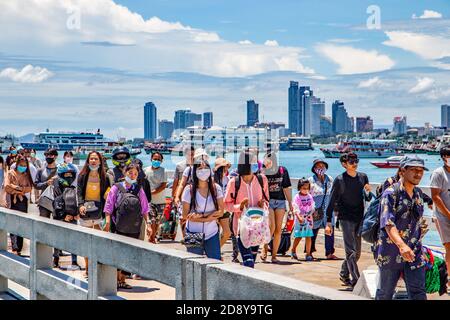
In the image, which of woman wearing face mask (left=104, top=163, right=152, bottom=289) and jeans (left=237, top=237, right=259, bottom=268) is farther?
jeans (left=237, top=237, right=259, bottom=268)

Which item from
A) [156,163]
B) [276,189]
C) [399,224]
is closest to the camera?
[399,224]

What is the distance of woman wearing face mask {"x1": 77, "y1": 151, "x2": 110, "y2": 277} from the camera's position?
1039cm

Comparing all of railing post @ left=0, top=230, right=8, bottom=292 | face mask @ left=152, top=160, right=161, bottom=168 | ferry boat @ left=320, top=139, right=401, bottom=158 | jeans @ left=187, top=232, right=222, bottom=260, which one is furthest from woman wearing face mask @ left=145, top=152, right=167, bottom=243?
ferry boat @ left=320, top=139, right=401, bottom=158

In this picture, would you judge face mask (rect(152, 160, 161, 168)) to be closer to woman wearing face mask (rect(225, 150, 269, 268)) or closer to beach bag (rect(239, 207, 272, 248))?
woman wearing face mask (rect(225, 150, 269, 268))

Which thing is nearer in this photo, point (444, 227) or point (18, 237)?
point (444, 227)

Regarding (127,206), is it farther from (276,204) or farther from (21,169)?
(21,169)

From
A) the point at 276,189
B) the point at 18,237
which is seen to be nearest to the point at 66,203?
the point at 18,237

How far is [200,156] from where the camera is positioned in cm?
948

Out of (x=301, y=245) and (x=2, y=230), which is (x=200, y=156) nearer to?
(x=2, y=230)

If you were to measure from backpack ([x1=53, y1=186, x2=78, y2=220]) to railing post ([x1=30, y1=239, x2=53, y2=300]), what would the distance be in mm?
2318

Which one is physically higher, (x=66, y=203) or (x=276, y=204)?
(x=66, y=203)

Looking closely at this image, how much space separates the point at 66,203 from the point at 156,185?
7.72 feet

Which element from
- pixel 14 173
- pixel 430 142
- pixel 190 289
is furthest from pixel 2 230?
pixel 430 142

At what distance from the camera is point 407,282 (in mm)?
A: 7129
